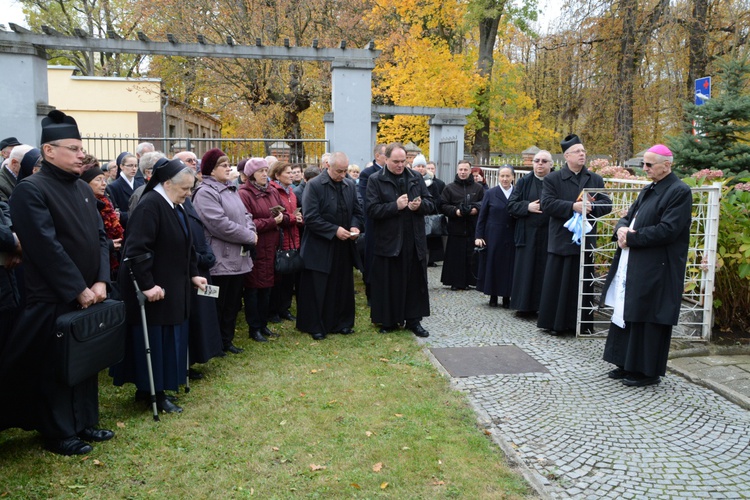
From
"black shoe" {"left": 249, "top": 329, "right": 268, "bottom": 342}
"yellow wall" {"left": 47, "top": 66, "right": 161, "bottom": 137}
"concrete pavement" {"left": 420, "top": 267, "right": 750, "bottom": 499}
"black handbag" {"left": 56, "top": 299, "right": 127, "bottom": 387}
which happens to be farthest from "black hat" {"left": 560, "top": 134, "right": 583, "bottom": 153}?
"yellow wall" {"left": 47, "top": 66, "right": 161, "bottom": 137}

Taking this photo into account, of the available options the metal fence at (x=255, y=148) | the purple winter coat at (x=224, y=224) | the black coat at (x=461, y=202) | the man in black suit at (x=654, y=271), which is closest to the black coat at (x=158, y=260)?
the purple winter coat at (x=224, y=224)

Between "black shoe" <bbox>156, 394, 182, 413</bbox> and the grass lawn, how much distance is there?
0.33 ft

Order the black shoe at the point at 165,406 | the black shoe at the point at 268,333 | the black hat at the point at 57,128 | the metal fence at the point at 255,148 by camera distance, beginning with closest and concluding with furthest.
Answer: the black hat at the point at 57,128 < the black shoe at the point at 165,406 < the black shoe at the point at 268,333 < the metal fence at the point at 255,148

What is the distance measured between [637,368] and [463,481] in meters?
2.48

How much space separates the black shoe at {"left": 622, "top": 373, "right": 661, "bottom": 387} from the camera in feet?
18.1

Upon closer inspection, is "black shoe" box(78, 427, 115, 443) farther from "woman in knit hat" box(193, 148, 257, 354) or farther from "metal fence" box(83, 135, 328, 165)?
"metal fence" box(83, 135, 328, 165)

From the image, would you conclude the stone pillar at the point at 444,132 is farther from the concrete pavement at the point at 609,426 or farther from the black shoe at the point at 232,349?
the black shoe at the point at 232,349

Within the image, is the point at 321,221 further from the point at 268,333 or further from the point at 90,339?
the point at 90,339

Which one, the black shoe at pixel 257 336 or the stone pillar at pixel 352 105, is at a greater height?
the stone pillar at pixel 352 105

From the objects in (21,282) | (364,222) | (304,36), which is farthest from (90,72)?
(21,282)

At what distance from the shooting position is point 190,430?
15.0 feet

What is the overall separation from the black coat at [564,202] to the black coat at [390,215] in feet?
4.58

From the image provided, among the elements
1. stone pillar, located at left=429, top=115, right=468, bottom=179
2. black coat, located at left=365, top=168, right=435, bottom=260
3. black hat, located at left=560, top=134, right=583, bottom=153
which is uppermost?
stone pillar, located at left=429, top=115, right=468, bottom=179

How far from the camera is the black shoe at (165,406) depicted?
16.1 feet
